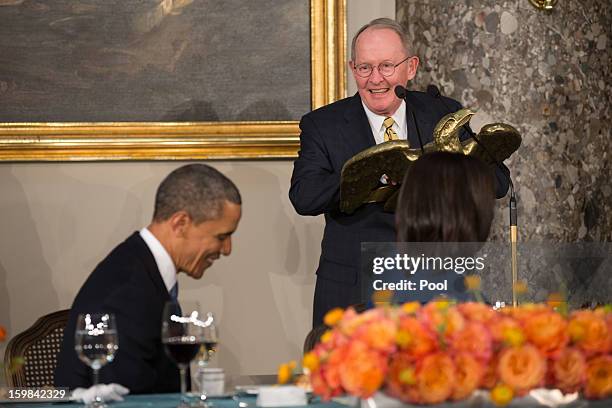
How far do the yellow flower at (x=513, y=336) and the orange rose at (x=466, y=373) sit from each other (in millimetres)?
65

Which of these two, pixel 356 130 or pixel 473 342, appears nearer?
pixel 473 342

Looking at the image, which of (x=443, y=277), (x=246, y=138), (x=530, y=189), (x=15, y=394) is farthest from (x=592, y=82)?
(x=15, y=394)

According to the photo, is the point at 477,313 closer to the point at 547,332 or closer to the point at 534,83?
the point at 547,332

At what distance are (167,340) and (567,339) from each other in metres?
0.82

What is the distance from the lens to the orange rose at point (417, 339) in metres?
2.06

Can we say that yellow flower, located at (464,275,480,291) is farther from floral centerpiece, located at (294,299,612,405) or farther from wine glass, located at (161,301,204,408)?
wine glass, located at (161,301,204,408)

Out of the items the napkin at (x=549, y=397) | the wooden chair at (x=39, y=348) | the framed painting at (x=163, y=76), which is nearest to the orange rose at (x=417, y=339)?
the napkin at (x=549, y=397)

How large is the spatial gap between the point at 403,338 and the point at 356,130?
2.38m

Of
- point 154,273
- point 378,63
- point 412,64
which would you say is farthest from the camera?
point 412,64

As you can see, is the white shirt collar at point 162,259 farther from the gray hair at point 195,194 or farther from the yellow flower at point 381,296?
the yellow flower at point 381,296

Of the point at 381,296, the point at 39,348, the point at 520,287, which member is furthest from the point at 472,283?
the point at 39,348

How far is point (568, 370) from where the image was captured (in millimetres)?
2172

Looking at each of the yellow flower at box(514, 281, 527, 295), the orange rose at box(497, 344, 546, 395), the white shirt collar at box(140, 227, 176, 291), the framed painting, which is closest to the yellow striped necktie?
the framed painting

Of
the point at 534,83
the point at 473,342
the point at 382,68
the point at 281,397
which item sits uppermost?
the point at 534,83
